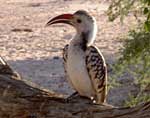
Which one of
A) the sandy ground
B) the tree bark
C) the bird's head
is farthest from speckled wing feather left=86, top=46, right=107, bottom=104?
the sandy ground

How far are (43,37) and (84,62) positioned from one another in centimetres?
921

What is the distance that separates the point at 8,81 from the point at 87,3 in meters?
14.7

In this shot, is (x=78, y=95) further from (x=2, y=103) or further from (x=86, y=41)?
(x=2, y=103)

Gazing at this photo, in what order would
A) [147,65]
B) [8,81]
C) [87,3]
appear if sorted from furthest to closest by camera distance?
[87,3] < [147,65] < [8,81]

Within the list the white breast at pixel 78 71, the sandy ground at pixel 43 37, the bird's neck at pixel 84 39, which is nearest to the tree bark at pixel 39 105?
the white breast at pixel 78 71

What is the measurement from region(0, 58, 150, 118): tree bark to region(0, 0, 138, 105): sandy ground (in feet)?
14.4

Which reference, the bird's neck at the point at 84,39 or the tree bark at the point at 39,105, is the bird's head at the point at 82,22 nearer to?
the bird's neck at the point at 84,39

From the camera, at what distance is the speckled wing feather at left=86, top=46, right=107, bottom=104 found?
481cm

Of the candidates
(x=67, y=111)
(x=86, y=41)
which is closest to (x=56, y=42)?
(x=86, y=41)

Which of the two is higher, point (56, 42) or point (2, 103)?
point (2, 103)

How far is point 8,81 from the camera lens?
4297mm

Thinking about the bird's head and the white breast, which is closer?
the white breast

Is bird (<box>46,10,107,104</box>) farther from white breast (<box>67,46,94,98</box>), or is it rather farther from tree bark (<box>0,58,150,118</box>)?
tree bark (<box>0,58,150,118</box>)

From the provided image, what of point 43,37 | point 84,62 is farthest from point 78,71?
point 43,37
